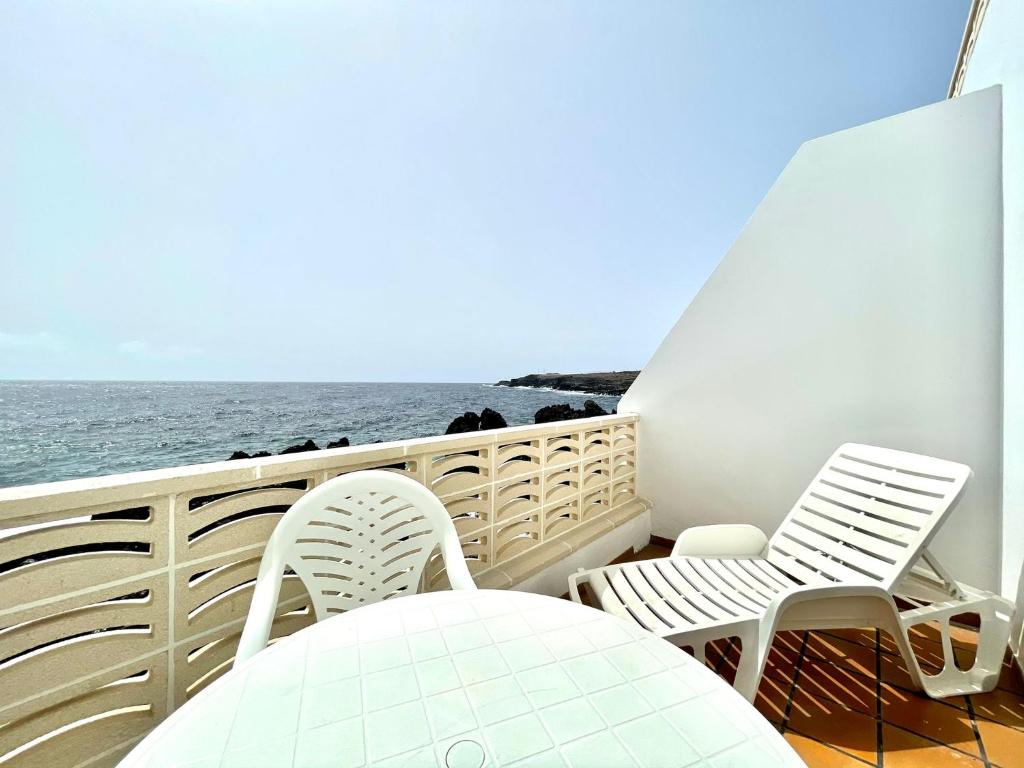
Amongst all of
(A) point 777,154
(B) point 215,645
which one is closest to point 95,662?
(B) point 215,645

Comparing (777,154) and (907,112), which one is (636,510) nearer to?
(907,112)

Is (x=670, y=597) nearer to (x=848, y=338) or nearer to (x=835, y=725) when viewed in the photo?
(x=835, y=725)

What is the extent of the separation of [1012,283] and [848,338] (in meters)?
0.68

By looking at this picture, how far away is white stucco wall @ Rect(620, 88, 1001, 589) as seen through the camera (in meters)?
2.29

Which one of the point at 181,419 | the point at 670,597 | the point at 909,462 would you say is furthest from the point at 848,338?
the point at 181,419

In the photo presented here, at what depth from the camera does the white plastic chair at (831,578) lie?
146 cm

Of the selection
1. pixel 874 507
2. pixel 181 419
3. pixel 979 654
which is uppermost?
pixel 874 507

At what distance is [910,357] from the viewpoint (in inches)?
96.0

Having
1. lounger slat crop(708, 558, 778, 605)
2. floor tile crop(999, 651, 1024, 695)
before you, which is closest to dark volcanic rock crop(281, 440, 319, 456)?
lounger slat crop(708, 558, 778, 605)

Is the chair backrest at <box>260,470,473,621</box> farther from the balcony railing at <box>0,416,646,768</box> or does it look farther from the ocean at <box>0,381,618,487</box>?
the ocean at <box>0,381,618,487</box>

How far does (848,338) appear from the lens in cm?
261

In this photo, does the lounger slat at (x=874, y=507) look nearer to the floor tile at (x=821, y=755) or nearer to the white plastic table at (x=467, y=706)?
the floor tile at (x=821, y=755)

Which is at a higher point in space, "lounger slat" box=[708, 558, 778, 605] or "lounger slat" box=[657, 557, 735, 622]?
"lounger slat" box=[657, 557, 735, 622]

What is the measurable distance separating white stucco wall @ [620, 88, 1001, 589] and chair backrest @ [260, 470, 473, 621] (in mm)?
2299
